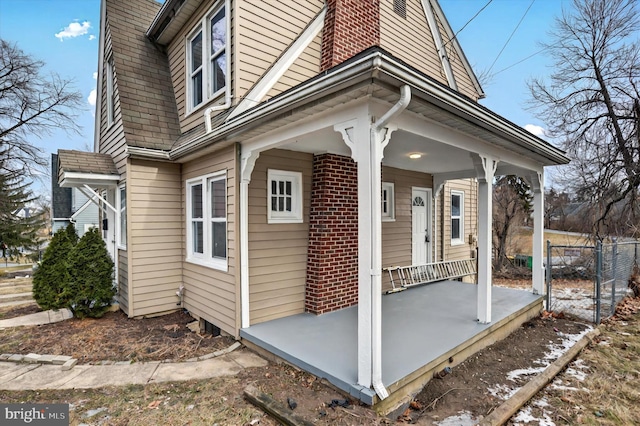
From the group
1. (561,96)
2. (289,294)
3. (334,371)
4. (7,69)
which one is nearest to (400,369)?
(334,371)

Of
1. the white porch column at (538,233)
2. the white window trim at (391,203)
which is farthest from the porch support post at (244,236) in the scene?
the white porch column at (538,233)

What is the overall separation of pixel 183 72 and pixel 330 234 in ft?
14.7

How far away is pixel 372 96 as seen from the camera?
286 centimetres

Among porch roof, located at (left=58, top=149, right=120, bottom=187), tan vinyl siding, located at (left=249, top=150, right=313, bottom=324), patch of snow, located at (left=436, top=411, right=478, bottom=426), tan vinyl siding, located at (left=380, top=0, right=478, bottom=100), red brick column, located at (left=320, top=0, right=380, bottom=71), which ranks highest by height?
tan vinyl siding, located at (left=380, top=0, right=478, bottom=100)

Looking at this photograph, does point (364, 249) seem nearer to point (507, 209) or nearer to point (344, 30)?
point (344, 30)

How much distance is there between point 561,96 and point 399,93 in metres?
10.7

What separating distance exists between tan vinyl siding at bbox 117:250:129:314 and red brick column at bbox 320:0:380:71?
5.07 m

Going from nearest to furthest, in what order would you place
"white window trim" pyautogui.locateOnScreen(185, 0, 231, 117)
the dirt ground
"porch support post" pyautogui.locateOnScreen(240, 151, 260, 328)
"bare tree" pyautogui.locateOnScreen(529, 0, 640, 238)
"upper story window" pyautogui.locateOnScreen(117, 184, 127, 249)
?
the dirt ground
"porch support post" pyautogui.locateOnScreen(240, 151, 260, 328)
"white window trim" pyautogui.locateOnScreen(185, 0, 231, 117)
"upper story window" pyautogui.locateOnScreen(117, 184, 127, 249)
"bare tree" pyautogui.locateOnScreen(529, 0, 640, 238)

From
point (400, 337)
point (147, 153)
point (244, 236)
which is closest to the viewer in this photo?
point (400, 337)

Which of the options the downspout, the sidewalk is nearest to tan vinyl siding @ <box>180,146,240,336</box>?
the sidewalk

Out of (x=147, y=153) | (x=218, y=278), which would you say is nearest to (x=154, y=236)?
(x=147, y=153)

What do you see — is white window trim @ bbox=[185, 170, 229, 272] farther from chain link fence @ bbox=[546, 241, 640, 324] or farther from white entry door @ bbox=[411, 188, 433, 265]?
chain link fence @ bbox=[546, 241, 640, 324]

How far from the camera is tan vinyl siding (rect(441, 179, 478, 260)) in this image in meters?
8.71

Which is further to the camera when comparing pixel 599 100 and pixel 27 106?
pixel 27 106
